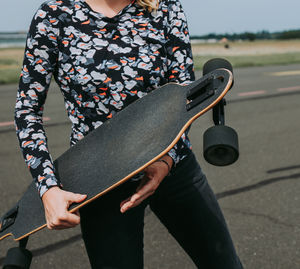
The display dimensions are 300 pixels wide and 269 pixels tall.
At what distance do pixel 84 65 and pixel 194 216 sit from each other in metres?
0.66

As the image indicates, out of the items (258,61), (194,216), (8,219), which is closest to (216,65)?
(194,216)

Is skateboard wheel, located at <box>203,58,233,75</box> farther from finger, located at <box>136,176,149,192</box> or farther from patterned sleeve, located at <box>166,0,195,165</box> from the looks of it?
finger, located at <box>136,176,149,192</box>

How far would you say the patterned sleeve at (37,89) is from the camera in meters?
1.24

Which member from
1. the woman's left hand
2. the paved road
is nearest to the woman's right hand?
the woman's left hand

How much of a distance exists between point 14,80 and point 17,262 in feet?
41.6

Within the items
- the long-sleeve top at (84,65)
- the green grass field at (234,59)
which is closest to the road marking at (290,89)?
the green grass field at (234,59)

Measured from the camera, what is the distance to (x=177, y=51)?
137cm

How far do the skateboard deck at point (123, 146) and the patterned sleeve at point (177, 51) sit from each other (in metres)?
0.11

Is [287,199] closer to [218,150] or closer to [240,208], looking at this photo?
[240,208]

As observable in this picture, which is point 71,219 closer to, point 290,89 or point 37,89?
point 37,89

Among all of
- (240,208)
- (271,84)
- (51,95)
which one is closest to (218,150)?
(240,208)

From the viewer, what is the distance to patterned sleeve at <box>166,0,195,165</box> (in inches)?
53.7

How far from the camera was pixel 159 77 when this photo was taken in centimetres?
133

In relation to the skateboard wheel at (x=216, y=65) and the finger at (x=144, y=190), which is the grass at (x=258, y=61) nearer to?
the skateboard wheel at (x=216, y=65)
